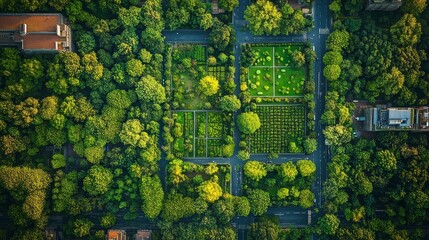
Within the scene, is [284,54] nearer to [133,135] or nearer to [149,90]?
[149,90]

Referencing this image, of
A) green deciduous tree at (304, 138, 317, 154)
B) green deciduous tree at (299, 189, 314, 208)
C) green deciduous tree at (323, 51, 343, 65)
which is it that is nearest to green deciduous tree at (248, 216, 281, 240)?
green deciduous tree at (299, 189, 314, 208)

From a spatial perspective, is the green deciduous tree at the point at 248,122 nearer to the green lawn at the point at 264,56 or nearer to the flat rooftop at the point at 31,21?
the green lawn at the point at 264,56

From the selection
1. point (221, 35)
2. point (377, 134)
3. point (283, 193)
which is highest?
point (221, 35)

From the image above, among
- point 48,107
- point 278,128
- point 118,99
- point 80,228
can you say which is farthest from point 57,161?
point 278,128

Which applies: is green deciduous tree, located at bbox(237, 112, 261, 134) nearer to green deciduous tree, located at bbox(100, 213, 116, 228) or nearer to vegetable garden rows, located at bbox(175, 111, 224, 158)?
vegetable garden rows, located at bbox(175, 111, 224, 158)

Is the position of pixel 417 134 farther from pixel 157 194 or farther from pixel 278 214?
pixel 157 194

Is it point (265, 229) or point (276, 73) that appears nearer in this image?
point (265, 229)

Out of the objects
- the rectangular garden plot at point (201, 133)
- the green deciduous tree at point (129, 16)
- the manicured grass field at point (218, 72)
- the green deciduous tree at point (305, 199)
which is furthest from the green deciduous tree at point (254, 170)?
the green deciduous tree at point (129, 16)
